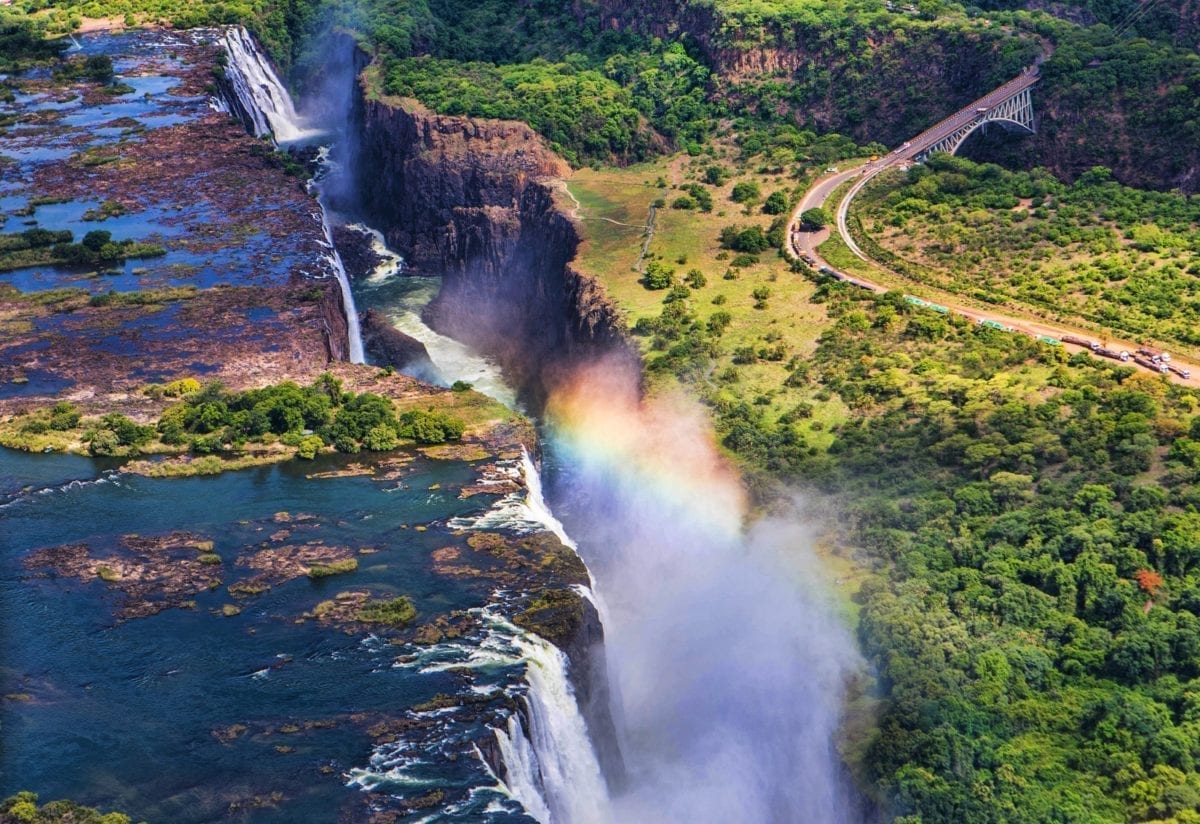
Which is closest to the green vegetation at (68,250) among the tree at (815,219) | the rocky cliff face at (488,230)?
the rocky cliff face at (488,230)

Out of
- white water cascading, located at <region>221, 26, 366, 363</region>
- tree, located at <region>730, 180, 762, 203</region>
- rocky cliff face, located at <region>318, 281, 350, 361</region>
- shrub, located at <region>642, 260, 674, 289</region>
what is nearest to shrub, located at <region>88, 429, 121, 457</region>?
rocky cliff face, located at <region>318, 281, 350, 361</region>

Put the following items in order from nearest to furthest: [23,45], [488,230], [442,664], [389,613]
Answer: [442,664]
[389,613]
[488,230]
[23,45]

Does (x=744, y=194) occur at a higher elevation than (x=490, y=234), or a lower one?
higher

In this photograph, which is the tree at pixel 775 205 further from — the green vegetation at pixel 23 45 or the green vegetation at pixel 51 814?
the green vegetation at pixel 23 45


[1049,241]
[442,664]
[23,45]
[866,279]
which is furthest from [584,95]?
[442,664]

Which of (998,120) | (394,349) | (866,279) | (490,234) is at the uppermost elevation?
(998,120)

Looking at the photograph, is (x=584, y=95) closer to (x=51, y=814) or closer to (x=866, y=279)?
(x=866, y=279)

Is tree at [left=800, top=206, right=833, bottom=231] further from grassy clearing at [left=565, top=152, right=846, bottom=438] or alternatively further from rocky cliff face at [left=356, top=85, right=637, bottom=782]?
rocky cliff face at [left=356, top=85, right=637, bottom=782]
